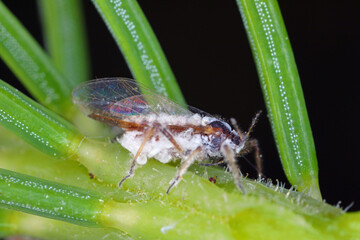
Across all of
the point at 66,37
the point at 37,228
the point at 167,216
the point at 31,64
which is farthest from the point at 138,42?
the point at 66,37

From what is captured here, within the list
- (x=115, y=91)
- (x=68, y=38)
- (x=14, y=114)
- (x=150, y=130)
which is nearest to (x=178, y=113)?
(x=150, y=130)

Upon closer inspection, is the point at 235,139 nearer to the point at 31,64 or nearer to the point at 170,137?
the point at 170,137

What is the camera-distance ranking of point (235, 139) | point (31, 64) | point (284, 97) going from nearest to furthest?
1. point (284, 97)
2. point (235, 139)
3. point (31, 64)

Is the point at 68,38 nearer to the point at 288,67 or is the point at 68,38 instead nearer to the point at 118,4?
the point at 118,4

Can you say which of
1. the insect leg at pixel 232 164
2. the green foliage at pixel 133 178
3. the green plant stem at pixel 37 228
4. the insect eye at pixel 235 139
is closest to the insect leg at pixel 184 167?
the green foliage at pixel 133 178

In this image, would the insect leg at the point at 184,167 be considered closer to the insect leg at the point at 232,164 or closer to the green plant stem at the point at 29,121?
the insect leg at the point at 232,164

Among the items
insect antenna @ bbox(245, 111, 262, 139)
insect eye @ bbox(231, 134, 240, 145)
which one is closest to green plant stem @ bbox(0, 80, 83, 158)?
insect eye @ bbox(231, 134, 240, 145)
